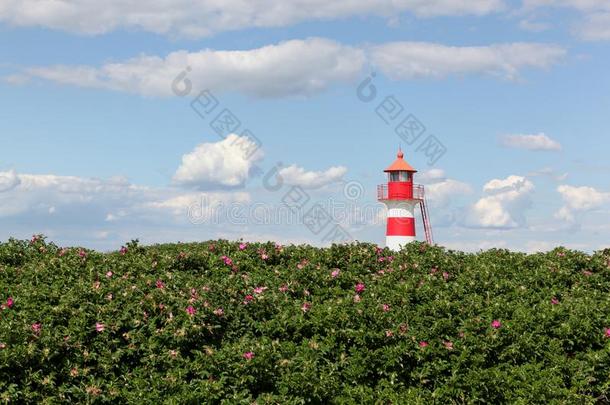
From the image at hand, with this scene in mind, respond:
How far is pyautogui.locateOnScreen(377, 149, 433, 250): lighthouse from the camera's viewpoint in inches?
1328

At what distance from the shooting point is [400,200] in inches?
1350

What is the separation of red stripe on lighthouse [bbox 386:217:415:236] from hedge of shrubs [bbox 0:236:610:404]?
68.4ft

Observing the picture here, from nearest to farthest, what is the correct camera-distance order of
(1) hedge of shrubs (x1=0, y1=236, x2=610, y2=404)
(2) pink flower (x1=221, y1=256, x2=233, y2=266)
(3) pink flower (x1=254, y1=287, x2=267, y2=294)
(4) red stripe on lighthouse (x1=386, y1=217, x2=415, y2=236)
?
(1) hedge of shrubs (x1=0, y1=236, x2=610, y2=404) < (3) pink flower (x1=254, y1=287, x2=267, y2=294) < (2) pink flower (x1=221, y1=256, x2=233, y2=266) < (4) red stripe on lighthouse (x1=386, y1=217, x2=415, y2=236)

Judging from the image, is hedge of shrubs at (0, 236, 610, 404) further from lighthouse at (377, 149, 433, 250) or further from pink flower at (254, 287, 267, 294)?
lighthouse at (377, 149, 433, 250)

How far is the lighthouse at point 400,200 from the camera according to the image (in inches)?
1328

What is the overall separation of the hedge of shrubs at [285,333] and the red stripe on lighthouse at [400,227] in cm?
2085

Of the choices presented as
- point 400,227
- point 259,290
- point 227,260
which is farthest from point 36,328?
point 400,227

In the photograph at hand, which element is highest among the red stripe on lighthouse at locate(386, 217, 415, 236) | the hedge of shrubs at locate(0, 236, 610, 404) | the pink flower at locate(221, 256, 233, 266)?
the red stripe on lighthouse at locate(386, 217, 415, 236)

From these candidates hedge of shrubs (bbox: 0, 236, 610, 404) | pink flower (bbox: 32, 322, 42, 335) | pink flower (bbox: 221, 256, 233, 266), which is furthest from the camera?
pink flower (bbox: 221, 256, 233, 266)

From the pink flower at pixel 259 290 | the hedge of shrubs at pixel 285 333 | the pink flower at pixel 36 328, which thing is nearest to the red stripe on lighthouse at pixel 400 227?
the hedge of shrubs at pixel 285 333

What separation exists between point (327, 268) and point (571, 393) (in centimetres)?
463

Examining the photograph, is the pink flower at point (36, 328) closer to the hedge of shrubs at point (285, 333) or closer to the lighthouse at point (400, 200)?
the hedge of shrubs at point (285, 333)

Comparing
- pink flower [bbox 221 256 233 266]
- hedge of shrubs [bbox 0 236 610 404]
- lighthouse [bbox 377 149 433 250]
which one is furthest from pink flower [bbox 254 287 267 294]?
lighthouse [bbox 377 149 433 250]

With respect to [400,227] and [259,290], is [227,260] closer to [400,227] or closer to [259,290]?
[259,290]
